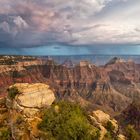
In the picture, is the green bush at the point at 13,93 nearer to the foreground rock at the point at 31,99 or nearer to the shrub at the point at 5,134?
the foreground rock at the point at 31,99

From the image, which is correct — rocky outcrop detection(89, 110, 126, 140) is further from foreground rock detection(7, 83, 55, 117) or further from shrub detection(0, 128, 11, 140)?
shrub detection(0, 128, 11, 140)

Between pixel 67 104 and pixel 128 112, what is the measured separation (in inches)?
3632

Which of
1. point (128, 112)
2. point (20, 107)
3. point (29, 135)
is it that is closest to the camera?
point (29, 135)

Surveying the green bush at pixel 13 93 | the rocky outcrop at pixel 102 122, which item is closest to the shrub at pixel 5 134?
the green bush at pixel 13 93

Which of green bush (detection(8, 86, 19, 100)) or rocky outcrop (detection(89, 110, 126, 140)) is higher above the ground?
green bush (detection(8, 86, 19, 100))

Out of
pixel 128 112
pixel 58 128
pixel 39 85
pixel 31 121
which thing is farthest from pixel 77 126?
pixel 128 112

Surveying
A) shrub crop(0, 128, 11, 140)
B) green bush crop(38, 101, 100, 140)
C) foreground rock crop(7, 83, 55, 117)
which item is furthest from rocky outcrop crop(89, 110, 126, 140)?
shrub crop(0, 128, 11, 140)

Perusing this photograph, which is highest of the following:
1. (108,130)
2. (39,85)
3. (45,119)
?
(39,85)

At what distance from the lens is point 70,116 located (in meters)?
87.6

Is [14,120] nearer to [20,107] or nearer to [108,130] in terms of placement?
[20,107]

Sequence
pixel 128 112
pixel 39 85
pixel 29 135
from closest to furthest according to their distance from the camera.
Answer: pixel 29 135, pixel 39 85, pixel 128 112

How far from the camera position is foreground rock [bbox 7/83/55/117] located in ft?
278

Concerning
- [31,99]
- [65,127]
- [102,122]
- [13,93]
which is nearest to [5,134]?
[13,93]

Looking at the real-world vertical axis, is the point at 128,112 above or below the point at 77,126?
below
